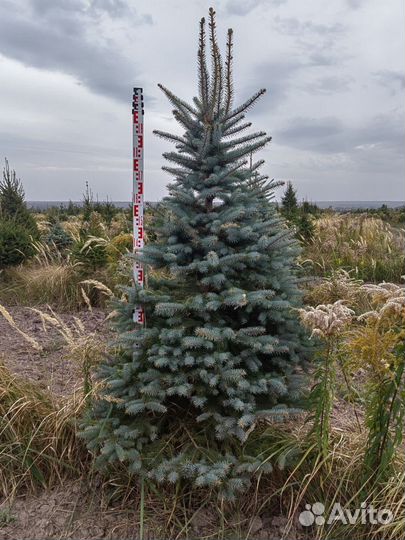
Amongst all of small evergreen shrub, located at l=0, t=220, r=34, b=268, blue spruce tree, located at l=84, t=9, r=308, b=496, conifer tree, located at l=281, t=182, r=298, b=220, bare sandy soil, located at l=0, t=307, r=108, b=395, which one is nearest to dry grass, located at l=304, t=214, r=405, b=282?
conifer tree, located at l=281, t=182, r=298, b=220

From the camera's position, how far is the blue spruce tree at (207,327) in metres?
2.70

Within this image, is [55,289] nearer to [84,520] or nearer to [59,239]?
[59,239]

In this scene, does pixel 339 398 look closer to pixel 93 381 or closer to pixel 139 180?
pixel 93 381

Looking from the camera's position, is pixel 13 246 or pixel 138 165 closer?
pixel 138 165

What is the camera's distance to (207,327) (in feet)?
9.04

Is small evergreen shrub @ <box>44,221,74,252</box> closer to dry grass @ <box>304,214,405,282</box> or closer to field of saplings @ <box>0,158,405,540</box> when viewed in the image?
dry grass @ <box>304,214,405,282</box>

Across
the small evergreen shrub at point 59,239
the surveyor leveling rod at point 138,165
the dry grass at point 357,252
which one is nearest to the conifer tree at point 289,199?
the dry grass at point 357,252

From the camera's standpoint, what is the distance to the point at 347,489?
2.72 meters

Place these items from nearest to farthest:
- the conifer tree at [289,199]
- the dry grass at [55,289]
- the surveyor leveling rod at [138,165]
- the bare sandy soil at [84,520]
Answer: the bare sandy soil at [84,520], the surveyor leveling rod at [138,165], the dry grass at [55,289], the conifer tree at [289,199]

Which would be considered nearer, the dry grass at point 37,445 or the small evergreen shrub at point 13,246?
the dry grass at point 37,445

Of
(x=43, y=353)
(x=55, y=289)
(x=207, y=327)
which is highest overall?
(x=207, y=327)

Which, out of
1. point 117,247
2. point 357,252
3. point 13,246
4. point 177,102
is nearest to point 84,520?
point 177,102

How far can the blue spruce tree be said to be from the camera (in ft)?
8.87

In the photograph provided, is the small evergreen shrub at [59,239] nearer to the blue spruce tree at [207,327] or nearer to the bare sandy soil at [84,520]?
the blue spruce tree at [207,327]
